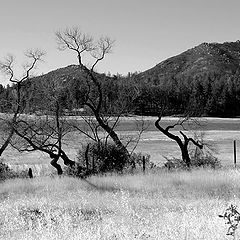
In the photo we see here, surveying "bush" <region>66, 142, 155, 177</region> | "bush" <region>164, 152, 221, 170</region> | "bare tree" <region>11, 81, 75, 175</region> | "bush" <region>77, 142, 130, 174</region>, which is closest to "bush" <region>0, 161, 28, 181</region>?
"bush" <region>66, 142, 155, 177</region>

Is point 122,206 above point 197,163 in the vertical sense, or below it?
above

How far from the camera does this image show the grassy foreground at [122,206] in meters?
8.44

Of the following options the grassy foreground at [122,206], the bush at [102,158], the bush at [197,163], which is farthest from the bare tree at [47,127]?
the grassy foreground at [122,206]

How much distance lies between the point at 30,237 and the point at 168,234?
2642 mm

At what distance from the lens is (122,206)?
1228 cm

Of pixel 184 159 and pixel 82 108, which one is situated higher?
pixel 82 108

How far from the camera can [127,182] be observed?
1964 cm

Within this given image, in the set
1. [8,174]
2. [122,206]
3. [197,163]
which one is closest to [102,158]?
[8,174]

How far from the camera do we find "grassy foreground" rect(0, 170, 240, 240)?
8438mm

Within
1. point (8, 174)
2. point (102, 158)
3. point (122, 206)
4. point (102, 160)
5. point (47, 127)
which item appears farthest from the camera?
point (47, 127)

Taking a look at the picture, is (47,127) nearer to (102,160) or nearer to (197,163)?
(102,160)

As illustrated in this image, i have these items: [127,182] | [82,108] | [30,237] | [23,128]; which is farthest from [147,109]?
[30,237]

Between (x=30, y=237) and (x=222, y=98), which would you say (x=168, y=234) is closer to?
(x=30, y=237)

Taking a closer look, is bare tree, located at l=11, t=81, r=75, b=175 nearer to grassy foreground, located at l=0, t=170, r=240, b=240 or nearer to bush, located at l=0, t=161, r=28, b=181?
bush, located at l=0, t=161, r=28, b=181
